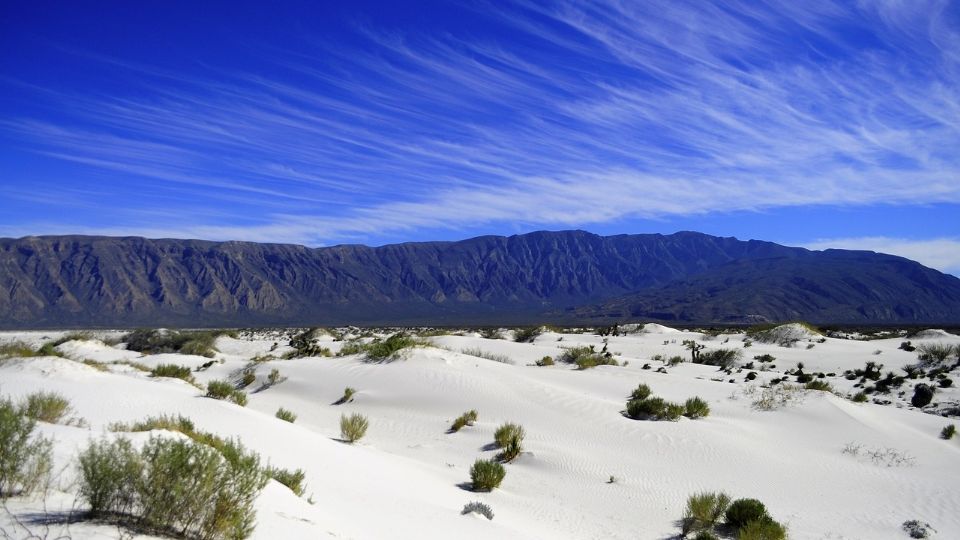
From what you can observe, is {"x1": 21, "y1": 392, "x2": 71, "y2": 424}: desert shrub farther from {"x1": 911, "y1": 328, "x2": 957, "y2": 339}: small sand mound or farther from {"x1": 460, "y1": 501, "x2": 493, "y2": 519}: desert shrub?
{"x1": 911, "y1": 328, "x2": 957, "y2": 339}: small sand mound

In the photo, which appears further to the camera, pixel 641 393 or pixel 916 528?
pixel 641 393

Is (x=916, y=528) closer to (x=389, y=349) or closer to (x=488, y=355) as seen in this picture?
(x=389, y=349)

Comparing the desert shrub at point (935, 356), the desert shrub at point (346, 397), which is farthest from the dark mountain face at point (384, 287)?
the desert shrub at point (346, 397)

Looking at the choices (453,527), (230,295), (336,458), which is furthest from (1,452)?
(230,295)

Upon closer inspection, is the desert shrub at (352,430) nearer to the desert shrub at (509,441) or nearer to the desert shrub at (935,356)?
the desert shrub at (509,441)

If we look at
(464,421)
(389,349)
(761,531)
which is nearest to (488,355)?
(389,349)

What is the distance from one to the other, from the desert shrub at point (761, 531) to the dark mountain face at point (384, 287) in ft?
331

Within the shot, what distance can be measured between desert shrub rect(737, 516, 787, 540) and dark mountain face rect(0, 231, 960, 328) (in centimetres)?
10083

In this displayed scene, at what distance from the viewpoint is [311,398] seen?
Answer: 17.0 m

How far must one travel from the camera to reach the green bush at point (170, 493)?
12.7 feet

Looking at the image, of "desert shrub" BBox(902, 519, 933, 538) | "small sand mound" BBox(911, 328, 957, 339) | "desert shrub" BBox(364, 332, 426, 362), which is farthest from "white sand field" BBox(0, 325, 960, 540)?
"small sand mound" BBox(911, 328, 957, 339)

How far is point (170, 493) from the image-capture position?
387cm

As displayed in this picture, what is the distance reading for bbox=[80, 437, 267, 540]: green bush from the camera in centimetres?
386

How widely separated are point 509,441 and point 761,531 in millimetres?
5265
